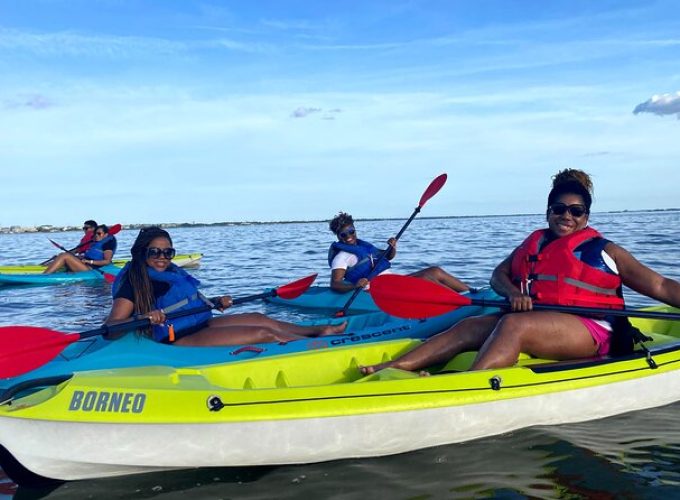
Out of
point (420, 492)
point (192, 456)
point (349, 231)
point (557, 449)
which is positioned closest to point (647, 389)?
point (557, 449)

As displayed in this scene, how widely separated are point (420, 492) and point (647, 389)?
1.89 meters

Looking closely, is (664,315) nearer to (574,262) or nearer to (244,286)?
(574,262)

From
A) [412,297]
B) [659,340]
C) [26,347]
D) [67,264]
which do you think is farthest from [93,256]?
[659,340]

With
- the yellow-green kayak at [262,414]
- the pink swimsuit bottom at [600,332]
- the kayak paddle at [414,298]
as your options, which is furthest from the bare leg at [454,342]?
the pink swimsuit bottom at [600,332]

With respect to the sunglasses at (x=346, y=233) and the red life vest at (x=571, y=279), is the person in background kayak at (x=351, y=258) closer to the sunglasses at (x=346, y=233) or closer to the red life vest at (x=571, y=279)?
the sunglasses at (x=346, y=233)

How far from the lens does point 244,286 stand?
1237 centimetres

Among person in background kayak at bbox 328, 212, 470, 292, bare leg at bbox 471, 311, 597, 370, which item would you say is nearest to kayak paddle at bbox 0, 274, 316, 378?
bare leg at bbox 471, 311, 597, 370

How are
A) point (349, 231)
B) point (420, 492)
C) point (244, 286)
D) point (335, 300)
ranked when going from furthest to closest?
point (244, 286) < point (335, 300) < point (349, 231) < point (420, 492)

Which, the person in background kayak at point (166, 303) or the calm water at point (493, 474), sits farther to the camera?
the person in background kayak at point (166, 303)

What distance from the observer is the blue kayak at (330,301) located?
809 centimetres

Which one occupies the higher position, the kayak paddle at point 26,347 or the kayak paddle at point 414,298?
the kayak paddle at point 414,298

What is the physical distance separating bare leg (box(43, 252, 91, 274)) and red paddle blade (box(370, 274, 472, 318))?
986 centimetres

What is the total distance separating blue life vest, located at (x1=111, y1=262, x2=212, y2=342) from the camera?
4.95 metres

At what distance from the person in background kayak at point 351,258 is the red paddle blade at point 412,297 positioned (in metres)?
3.12
